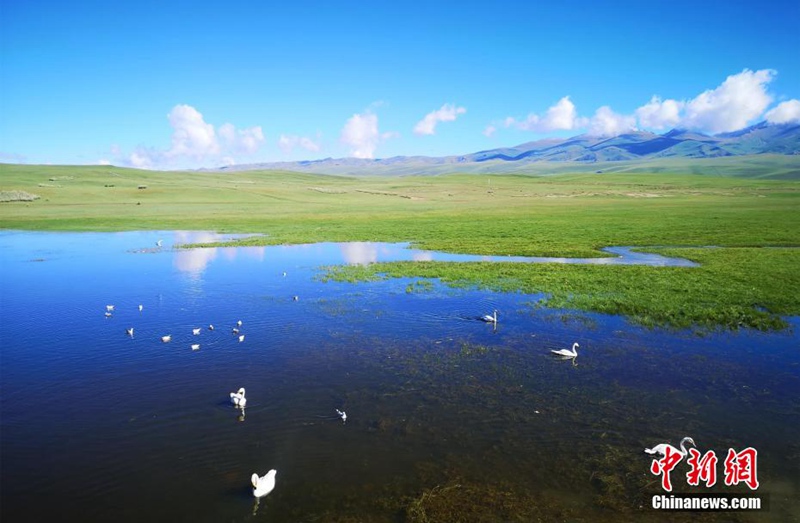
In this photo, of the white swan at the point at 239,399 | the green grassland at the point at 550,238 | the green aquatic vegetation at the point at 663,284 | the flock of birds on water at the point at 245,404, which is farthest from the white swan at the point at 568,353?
the white swan at the point at 239,399

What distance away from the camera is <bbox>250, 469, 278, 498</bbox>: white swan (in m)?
10.4

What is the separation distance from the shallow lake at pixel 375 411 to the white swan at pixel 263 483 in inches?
9.1

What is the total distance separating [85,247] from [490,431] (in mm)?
50480

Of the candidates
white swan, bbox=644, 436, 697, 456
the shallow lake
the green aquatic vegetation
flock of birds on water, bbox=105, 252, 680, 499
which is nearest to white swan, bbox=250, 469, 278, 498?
flock of birds on water, bbox=105, 252, 680, 499

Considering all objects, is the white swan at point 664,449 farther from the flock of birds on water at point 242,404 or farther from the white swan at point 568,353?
the flock of birds on water at point 242,404

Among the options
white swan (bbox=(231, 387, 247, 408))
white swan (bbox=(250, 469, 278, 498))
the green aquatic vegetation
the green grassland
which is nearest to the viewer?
white swan (bbox=(250, 469, 278, 498))

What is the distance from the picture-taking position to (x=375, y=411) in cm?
1446

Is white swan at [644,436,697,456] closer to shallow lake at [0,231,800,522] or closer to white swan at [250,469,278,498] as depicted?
A: shallow lake at [0,231,800,522]

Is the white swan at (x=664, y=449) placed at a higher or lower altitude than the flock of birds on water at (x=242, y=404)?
lower

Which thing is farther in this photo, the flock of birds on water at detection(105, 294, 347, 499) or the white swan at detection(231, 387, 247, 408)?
the white swan at detection(231, 387, 247, 408)

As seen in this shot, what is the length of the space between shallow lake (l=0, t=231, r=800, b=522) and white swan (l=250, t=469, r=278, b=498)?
231mm

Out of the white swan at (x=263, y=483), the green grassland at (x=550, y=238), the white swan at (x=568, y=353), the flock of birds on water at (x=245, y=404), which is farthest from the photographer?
the green grassland at (x=550, y=238)

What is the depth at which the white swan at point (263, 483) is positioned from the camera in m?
10.4

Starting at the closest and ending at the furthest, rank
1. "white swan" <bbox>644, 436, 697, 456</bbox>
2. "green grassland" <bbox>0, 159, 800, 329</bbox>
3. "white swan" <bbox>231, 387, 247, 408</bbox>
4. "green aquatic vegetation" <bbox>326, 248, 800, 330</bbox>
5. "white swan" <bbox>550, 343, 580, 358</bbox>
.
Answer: "white swan" <bbox>644, 436, 697, 456</bbox> < "white swan" <bbox>231, 387, 247, 408</bbox> < "white swan" <bbox>550, 343, 580, 358</bbox> < "green aquatic vegetation" <bbox>326, 248, 800, 330</bbox> < "green grassland" <bbox>0, 159, 800, 329</bbox>
